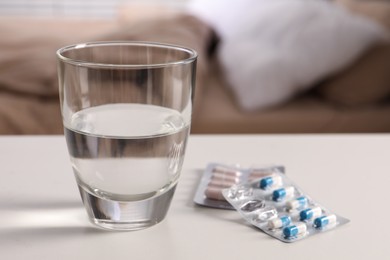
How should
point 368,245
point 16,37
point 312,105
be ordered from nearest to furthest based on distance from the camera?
point 368,245 → point 312,105 → point 16,37

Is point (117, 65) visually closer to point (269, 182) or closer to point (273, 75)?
point (269, 182)

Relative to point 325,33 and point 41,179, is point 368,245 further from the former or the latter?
point 325,33

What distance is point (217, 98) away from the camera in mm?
1522

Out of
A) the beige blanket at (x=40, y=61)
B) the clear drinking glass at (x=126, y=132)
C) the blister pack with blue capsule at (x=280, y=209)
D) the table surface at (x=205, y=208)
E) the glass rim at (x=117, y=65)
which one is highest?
the glass rim at (x=117, y=65)

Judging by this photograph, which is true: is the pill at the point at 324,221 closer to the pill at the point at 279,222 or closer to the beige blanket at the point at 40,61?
the pill at the point at 279,222

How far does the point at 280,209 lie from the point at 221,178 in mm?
85

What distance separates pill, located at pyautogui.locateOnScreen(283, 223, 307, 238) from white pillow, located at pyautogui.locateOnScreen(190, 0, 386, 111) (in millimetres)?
943

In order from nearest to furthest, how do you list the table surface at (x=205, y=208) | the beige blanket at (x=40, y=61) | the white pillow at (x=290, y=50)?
the table surface at (x=205, y=208), the beige blanket at (x=40, y=61), the white pillow at (x=290, y=50)

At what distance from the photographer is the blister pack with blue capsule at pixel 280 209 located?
501 mm

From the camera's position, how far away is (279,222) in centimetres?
51

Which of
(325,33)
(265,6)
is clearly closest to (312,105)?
(325,33)

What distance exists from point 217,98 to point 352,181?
3.02 feet

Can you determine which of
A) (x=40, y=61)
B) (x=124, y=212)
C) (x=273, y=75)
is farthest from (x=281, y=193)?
(x=40, y=61)

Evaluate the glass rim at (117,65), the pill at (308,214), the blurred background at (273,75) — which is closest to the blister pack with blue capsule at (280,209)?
the pill at (308,214)
